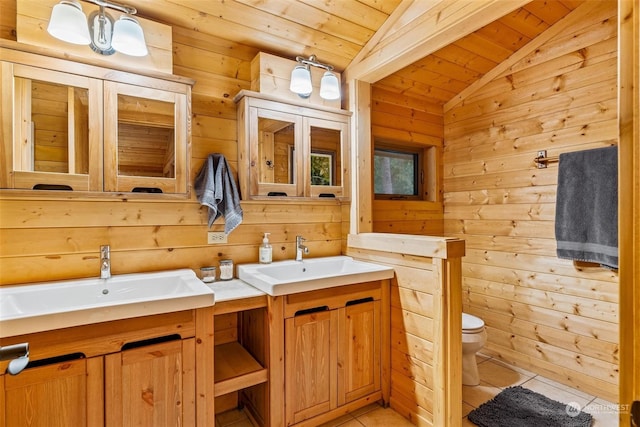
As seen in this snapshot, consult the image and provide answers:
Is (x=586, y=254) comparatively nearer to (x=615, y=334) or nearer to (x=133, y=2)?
(x=615, y=334)

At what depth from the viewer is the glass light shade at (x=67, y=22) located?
56.0 inches

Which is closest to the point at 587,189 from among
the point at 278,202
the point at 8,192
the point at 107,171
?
the point at 278,202

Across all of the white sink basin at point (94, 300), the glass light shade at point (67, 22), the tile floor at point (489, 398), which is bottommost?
the tile floor at point (489, 398)

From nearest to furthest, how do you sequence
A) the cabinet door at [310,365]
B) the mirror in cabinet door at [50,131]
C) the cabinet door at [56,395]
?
the cabinet door at [56,395] → the mirror in cabinet door at [50,131] → the cabinet door at [310,365]

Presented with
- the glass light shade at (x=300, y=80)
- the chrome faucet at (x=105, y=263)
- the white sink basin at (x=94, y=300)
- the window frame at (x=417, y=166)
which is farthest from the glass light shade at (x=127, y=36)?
the window frame at (x=417, y=166)

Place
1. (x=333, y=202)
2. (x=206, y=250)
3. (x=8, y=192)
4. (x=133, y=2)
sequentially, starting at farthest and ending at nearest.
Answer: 1. (x=333, y=202)
2. (x=206, y=250)
3. (x=133, y=2)
4. (x=8, y=192)

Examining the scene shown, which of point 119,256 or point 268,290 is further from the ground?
point 119,256

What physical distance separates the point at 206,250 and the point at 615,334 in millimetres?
2641

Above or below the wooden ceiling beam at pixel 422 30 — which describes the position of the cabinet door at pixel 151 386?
below

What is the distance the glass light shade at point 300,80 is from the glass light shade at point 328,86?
0.13 meters

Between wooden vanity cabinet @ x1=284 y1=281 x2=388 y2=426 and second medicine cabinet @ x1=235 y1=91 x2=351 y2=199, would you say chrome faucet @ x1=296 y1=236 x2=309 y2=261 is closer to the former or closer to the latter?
second medicine cabinet @ x1=235 y1=91 x2=351 y2=199

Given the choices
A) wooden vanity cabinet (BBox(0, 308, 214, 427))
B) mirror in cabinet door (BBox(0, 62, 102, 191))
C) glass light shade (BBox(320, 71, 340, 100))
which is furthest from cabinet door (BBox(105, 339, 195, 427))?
glass light shade (BBox(320, 71, 340, 100))

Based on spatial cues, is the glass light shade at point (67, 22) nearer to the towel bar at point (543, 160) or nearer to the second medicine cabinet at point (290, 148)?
the second medicine cabinet at point (290, 148)

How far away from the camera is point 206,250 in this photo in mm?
2010
